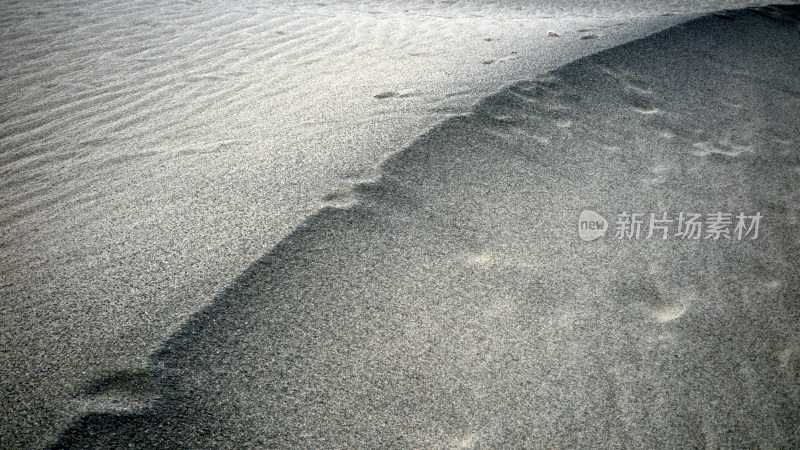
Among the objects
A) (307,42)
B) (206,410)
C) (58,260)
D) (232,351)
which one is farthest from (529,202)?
(307,42)

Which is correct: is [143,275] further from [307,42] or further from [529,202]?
[307,42]

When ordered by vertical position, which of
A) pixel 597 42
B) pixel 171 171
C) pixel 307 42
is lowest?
pixel 171 171

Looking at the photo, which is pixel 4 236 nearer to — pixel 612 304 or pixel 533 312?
pixel 533 312

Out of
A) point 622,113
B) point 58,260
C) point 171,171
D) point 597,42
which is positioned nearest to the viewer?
point 58,260

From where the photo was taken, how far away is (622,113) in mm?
3125

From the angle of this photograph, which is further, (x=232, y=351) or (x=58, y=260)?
(x=58, y=260)

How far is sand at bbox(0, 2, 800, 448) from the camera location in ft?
4.62

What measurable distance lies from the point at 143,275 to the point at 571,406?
1658 millimetres

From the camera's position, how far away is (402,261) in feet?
6.21

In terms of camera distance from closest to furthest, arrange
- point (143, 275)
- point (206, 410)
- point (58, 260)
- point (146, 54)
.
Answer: point (206, 410), point (143, 275), point (58, 260), point (146, 54)

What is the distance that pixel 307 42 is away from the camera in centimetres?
502

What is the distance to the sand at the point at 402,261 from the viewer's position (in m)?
1.41

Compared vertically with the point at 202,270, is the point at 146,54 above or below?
above

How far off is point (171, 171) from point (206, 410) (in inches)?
63.7
